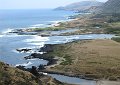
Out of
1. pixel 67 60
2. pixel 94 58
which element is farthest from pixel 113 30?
pixel 67 60

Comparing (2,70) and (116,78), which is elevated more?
(2,70)

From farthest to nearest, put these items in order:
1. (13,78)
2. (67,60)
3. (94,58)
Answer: (67,60) → (94,58) → (13,78)

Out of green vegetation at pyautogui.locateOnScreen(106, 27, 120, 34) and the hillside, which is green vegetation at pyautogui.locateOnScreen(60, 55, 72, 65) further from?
green vegetation at pyautogui.locateOnScreen(106, 27, 120, 34)

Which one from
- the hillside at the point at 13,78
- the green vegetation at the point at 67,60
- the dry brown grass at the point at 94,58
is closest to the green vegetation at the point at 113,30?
the dry brown grass at the point at 94,58

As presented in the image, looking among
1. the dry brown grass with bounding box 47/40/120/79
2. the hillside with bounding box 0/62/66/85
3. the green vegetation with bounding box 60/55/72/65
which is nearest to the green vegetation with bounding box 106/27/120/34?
the dry brown grass with bounding box 47/40/120/79

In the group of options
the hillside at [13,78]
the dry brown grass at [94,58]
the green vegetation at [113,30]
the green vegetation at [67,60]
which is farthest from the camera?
the green vegetation at [113,30]

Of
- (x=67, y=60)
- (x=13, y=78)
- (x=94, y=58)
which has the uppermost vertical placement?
(x=13, y=78)

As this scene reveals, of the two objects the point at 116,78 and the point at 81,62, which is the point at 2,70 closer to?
the point at 116,78

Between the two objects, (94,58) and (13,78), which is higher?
(13,78)

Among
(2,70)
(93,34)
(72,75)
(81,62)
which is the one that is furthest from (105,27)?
(2,70)

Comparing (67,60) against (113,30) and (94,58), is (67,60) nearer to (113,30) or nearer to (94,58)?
(94,58)

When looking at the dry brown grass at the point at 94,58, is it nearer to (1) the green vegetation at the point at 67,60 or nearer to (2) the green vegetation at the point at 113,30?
(1) the green vegetation at the point at 67,60
